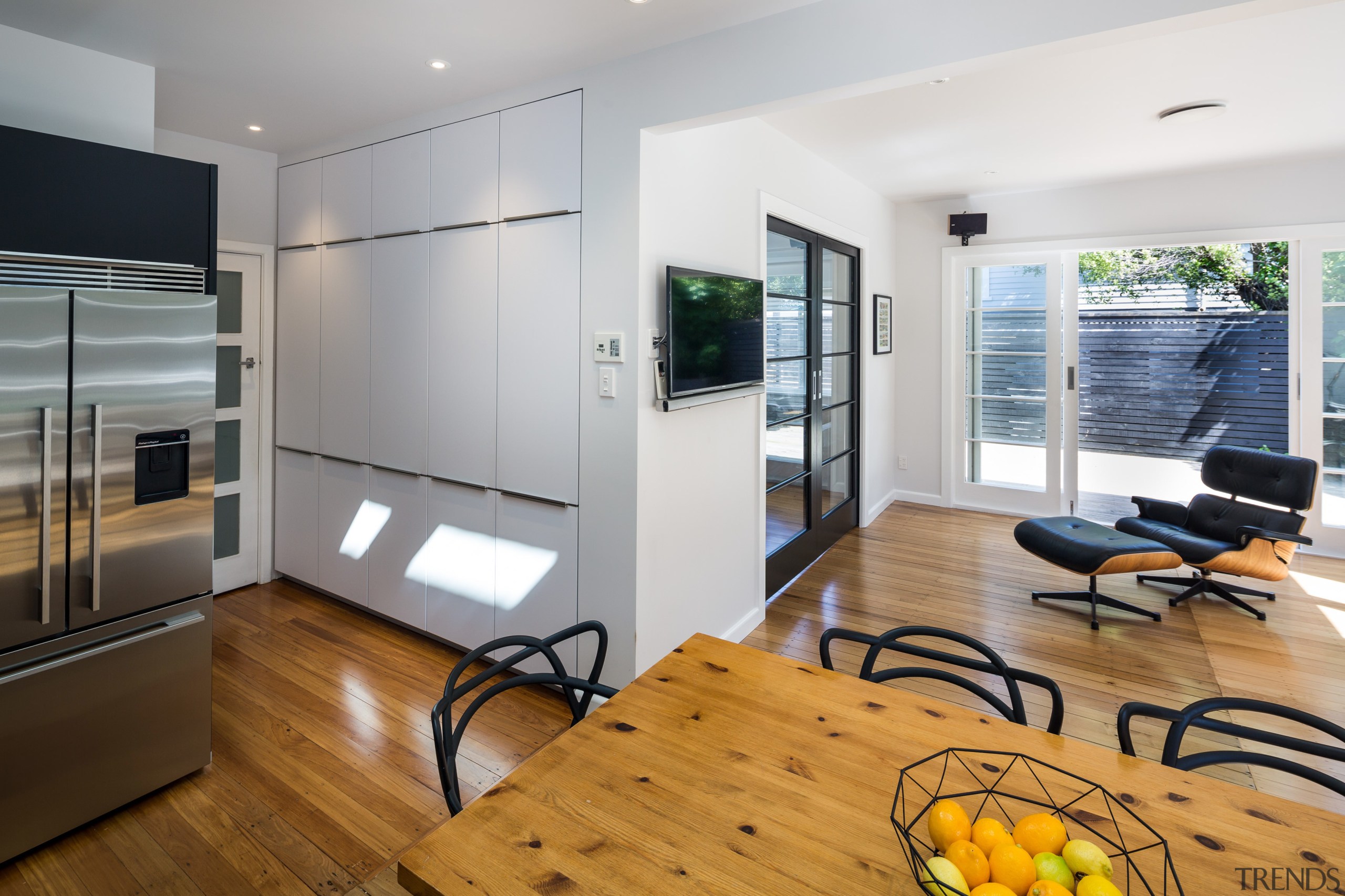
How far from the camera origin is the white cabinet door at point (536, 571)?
281 cm

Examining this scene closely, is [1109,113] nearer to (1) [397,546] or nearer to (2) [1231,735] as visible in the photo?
(2) [1231,735]

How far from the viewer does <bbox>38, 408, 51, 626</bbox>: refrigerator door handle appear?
193 centimetres

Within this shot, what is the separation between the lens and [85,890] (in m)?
1.84

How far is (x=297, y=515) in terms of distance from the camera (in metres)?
3.96

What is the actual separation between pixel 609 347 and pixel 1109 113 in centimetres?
292

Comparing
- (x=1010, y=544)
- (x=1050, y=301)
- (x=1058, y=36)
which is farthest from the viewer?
(x=1050, y=301)

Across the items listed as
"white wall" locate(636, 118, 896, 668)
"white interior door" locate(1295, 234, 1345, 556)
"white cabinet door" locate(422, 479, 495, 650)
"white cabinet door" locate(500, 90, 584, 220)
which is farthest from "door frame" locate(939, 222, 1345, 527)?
"white cabinet door" locate(422, 479, 495, 650)

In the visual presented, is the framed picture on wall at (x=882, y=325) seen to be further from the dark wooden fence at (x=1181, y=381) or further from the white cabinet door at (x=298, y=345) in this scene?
the white cabinet door at (x=298, y=345)

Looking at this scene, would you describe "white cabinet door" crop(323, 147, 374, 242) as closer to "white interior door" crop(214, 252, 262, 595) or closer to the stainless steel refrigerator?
"white interior door" crop(214, 252, 262, 595)

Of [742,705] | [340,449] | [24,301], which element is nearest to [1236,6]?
[742,705]

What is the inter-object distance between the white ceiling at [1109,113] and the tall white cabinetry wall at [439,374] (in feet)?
4.77

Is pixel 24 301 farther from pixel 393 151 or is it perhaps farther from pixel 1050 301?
pixel 1050 301

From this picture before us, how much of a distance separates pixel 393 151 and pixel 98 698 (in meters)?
2.58

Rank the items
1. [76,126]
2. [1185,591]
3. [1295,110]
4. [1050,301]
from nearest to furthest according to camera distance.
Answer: [76,126] → [1295,110] → [1185,591] → [1050,301]
